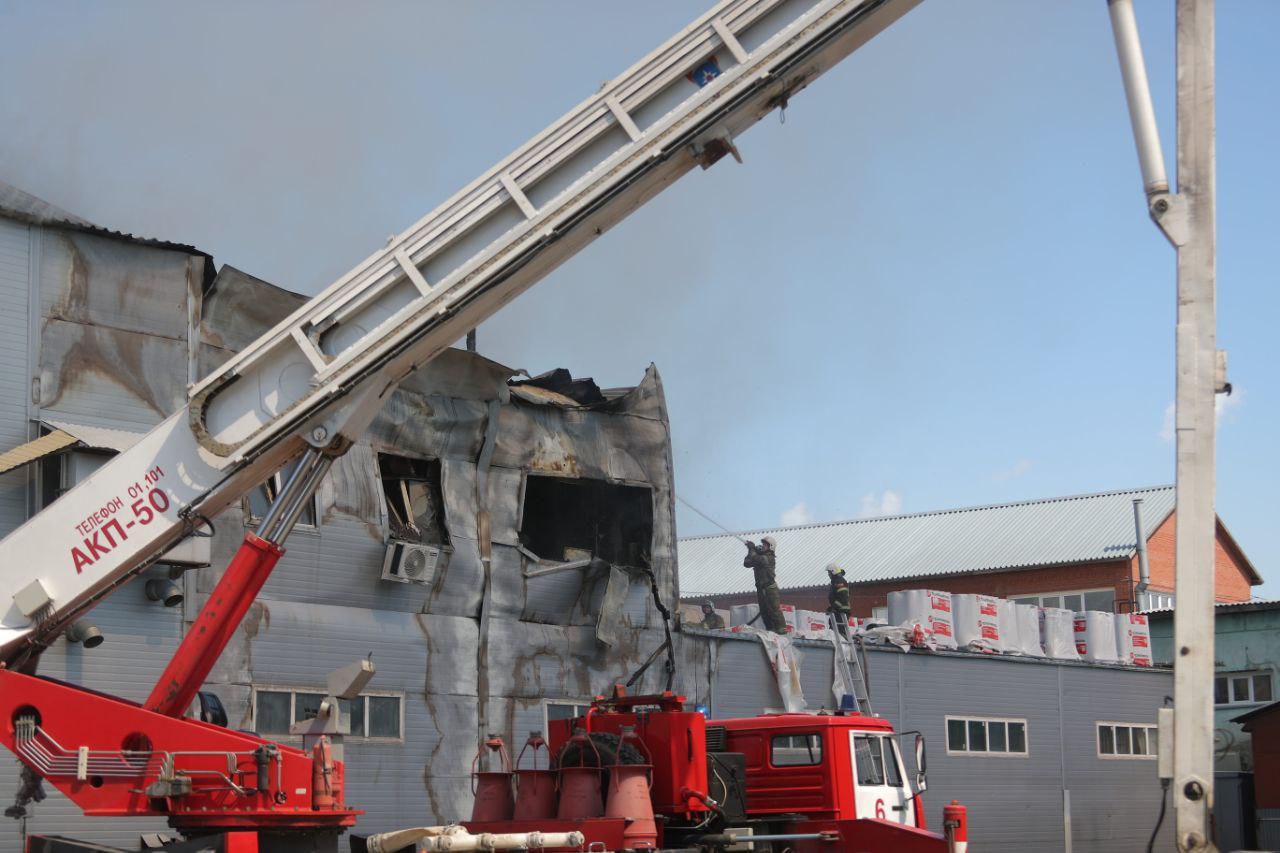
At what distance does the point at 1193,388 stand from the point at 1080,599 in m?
46.4

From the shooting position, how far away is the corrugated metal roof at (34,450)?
1605cm

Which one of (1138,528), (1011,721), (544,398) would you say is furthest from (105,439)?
(1138,528)

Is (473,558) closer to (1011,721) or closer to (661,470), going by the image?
(661,470)

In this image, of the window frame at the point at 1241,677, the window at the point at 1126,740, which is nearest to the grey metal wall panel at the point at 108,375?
the window at the point at 1126,740

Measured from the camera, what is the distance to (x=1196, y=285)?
720 cm

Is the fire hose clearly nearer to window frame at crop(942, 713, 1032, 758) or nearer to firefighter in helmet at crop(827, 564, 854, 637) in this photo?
firefighter in helmet at crop(827, 564, 854, 637)

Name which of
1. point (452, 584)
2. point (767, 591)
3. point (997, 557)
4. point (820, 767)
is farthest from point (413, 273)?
point (997, 557)

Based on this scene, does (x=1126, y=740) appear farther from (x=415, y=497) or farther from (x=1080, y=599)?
(x=1080, y=599)

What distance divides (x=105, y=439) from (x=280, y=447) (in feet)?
18.2

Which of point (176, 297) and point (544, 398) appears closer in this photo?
point (176, 297)

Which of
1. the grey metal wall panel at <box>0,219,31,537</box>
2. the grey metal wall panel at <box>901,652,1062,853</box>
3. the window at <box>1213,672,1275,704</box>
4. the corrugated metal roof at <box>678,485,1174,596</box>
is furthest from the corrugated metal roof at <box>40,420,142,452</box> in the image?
the corrugated metal roof at <box>678,485,1174,596</box>

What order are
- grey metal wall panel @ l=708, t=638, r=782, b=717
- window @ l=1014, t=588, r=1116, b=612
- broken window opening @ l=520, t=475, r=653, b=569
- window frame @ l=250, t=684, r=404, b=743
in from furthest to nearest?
window @ l=1014, t=588, r=1116, b=612 → grey metal wall panel @ l=708, t=638, r=782, b=717 → broken window opening @ l=520, t=475, r=653, b=569 → window frame @ l=250, t=684, r=404, b=743

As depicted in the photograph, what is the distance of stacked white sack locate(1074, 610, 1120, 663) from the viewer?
31438mm

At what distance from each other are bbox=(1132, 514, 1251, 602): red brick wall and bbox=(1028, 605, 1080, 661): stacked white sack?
20.5m
